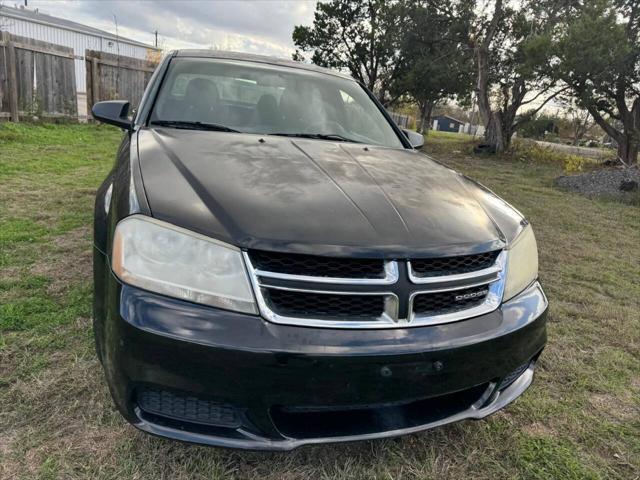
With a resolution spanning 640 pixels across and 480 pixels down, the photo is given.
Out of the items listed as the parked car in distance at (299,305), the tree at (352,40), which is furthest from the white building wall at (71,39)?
the parked car in distance at (299,305)

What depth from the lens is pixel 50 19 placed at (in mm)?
29828

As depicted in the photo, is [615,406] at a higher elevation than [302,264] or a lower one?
lower

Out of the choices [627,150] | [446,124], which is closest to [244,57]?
[627,150]

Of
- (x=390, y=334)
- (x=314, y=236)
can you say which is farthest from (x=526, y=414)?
Result: (x=314, y=236)

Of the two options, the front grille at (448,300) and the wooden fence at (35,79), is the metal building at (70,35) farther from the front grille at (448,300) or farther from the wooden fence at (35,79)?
the front grille at (448,300)

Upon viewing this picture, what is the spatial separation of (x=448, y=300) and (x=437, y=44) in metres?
16.8

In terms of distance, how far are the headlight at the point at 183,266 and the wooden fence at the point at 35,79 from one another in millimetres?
9565

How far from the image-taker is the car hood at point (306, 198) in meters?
1.38

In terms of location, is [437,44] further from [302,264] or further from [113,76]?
[302,264]

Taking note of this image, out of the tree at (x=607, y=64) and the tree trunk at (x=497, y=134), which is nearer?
the tree at (x=607, y=64)

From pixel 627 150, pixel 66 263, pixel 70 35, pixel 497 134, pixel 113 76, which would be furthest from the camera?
pixel 70 35

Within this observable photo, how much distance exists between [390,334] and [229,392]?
49 centimetres

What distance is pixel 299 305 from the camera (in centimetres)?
133

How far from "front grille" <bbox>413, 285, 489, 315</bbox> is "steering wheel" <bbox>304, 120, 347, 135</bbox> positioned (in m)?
1.44
